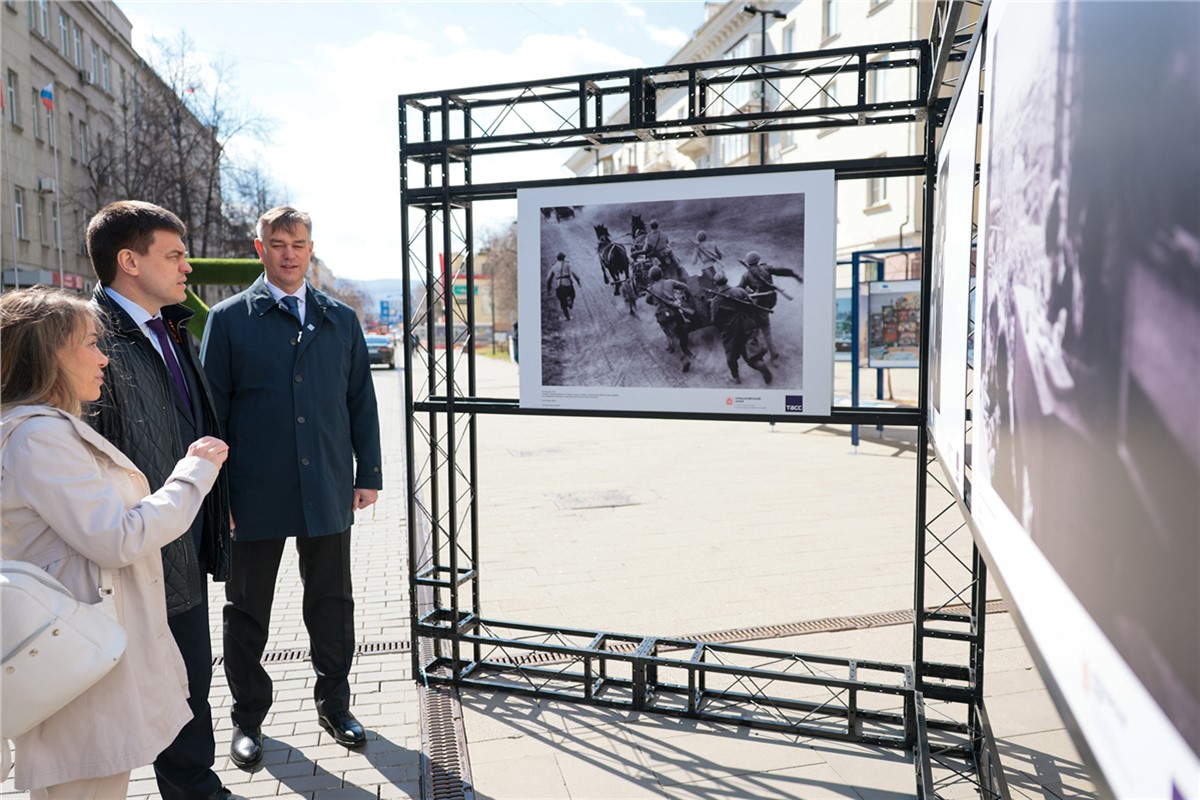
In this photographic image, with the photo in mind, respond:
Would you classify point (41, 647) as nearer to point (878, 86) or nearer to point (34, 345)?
point (34, 345)

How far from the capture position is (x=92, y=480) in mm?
2439

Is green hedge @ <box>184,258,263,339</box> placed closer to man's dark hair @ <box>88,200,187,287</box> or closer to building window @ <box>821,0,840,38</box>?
man's dark hair @ <box>88,200,187,287</box>

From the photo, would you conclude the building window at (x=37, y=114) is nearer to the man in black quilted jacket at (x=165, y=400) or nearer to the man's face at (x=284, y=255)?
the man's face at (x=284, y=255)

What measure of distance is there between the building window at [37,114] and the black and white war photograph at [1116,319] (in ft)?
133

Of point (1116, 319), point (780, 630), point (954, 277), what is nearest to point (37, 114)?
point (780, 630)

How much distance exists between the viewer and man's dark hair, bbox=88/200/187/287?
3266 millimetres

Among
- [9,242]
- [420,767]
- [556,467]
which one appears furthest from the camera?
[9,242]

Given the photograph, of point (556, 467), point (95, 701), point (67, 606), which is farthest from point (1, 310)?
point (556, 467)

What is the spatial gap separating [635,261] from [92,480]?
2910mm

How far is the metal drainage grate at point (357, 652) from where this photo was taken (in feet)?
17.3

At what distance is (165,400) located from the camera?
328cm

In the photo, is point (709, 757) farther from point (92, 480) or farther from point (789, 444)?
point (789, 444)

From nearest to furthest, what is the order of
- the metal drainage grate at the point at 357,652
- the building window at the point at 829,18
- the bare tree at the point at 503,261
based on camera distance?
1. the metal drainage grate at the point at 357,652
2. the building window at the point at 829,18
3. the bare tree at the point at 503,261

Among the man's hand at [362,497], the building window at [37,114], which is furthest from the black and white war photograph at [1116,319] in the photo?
the building window at [37,114]
